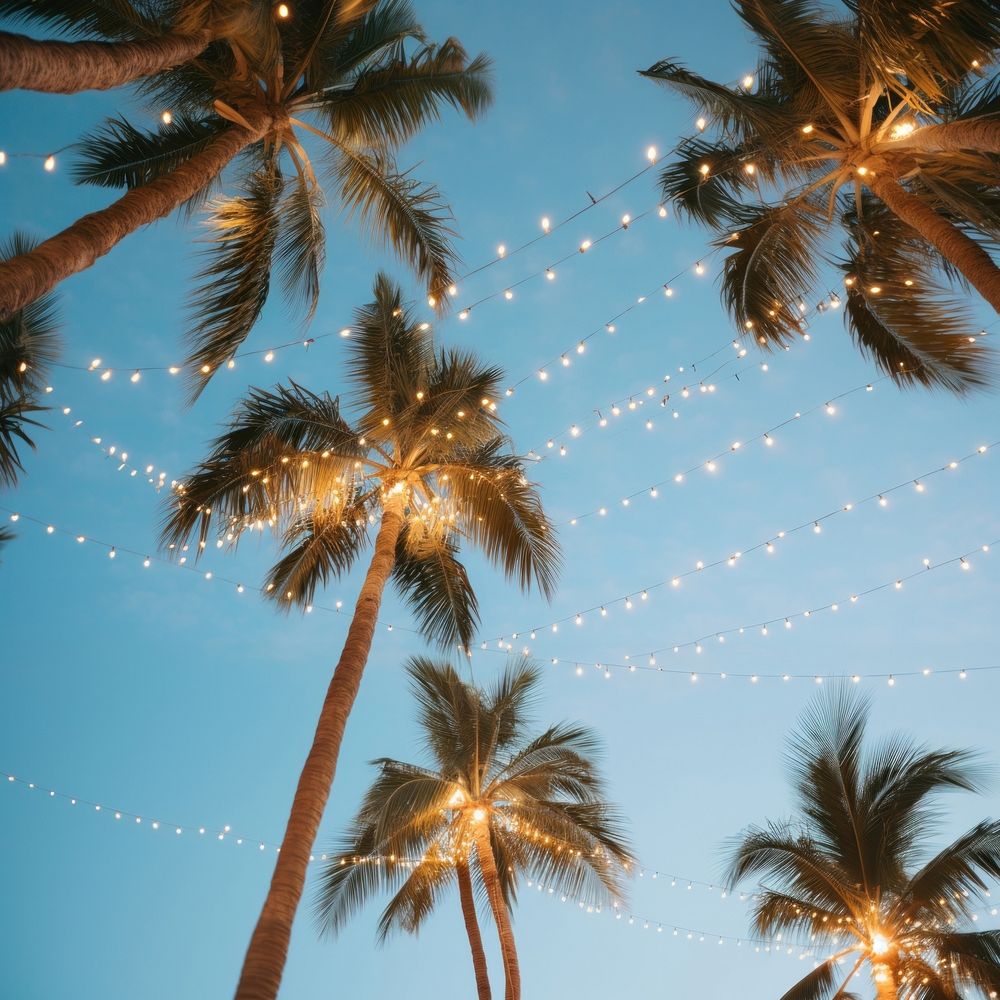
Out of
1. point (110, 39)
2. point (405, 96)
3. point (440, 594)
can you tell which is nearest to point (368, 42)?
point (405, 96)

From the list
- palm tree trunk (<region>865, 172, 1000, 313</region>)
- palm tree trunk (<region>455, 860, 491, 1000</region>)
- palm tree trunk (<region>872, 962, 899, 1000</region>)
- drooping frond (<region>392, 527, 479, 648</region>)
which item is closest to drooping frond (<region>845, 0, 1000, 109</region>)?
palm tree trunk (<region>865, 172, 1000, 313</region>)

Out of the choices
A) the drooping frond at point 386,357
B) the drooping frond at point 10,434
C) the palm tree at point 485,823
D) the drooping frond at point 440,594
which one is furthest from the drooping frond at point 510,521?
the drooping frond at point 10,434

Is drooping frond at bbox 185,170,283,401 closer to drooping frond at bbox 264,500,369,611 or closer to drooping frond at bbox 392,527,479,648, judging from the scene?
drooping frond at bbox 264,500,369,611

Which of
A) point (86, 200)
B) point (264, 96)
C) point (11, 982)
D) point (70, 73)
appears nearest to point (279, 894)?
point (70, 73)

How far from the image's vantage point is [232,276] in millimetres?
8930

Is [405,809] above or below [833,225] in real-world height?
below

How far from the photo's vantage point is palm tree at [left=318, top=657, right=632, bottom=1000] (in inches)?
486

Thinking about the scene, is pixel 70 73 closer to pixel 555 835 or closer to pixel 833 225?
pixel 833 225

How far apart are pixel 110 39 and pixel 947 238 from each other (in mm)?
7593

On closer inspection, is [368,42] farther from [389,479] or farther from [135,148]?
[389,479]

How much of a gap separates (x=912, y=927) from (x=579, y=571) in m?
54.4

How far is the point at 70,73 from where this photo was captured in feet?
17.3

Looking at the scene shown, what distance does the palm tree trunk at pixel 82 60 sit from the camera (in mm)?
4754

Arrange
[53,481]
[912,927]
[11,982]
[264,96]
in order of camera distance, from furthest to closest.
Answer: [53,481] < [11,982] < [912,927] < [264,96]
